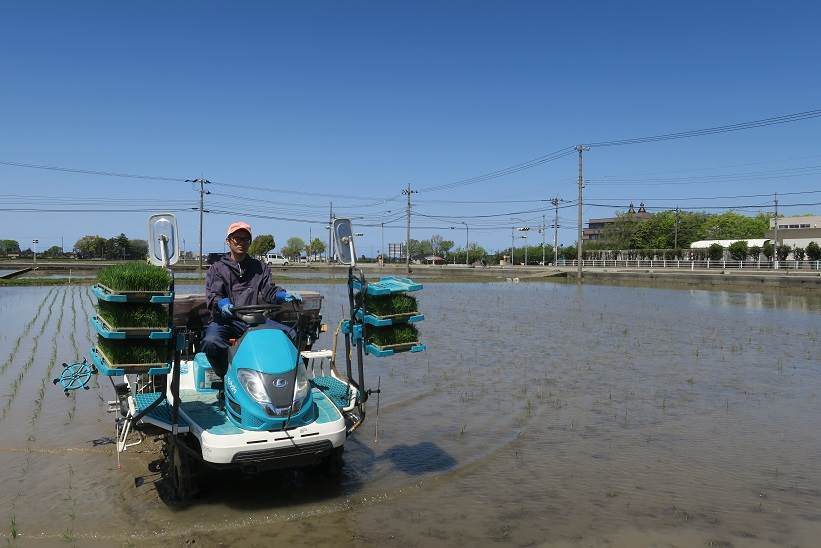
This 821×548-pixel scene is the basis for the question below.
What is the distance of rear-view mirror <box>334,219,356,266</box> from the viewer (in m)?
6.06

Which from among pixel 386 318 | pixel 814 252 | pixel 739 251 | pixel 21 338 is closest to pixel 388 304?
pixel 386 318

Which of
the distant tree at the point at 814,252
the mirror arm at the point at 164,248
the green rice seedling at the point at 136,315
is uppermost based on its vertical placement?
the distant tree at the point at 814,252

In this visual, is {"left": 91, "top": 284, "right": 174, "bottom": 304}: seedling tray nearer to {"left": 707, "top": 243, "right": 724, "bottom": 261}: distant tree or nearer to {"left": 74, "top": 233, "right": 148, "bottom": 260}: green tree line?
{"left": 707, "top": 243, "right": 724, "bottom": 261}: distant tree

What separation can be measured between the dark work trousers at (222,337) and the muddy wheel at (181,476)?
723 millimetres

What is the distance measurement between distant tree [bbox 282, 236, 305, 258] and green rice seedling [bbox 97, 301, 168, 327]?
150m

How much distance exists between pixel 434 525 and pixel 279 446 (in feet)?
4.52

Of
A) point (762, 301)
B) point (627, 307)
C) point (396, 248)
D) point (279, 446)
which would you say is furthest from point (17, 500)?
point (396, 248)

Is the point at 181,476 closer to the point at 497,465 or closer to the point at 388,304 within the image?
the point at 388,304

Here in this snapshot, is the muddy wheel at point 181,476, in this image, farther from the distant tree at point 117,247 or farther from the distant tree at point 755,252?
the distant tree at point 117,247

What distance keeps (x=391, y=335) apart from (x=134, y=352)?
2279 millimetres

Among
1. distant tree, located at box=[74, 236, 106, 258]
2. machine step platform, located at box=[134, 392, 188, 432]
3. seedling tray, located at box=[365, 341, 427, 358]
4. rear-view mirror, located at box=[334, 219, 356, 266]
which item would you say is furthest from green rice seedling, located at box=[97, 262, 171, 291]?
distant tree, located at box=[74, 236, 106, 258]

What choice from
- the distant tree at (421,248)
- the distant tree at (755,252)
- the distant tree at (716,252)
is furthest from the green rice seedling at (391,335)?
the distant tree at (421,248)

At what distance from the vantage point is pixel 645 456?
7.04 meters

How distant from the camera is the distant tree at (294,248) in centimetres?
15575
